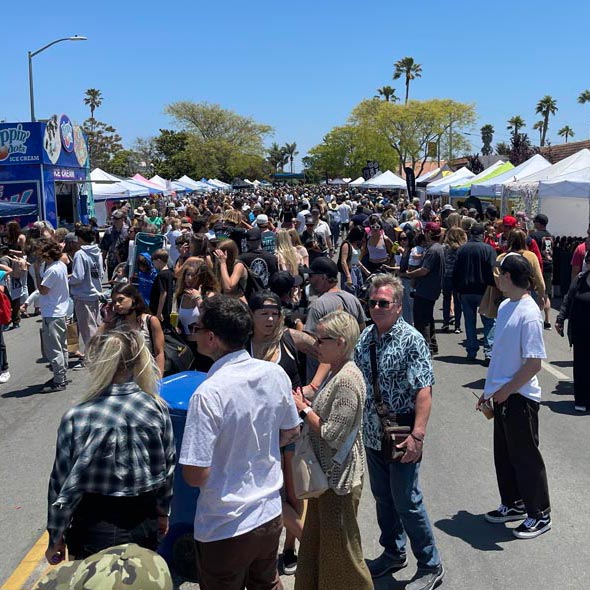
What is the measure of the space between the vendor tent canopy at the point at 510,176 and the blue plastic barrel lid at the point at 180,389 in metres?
18.1

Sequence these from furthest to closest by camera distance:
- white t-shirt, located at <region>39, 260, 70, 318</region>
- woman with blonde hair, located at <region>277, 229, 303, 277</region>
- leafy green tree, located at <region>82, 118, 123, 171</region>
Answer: leafy green tree, located at <region>82, 118, 123, 171</region>
woman with blonde hair, located at <region>277, 229, 303, 277</region>
white t-shirt, located at <region>39, 260, 70, 318</region>

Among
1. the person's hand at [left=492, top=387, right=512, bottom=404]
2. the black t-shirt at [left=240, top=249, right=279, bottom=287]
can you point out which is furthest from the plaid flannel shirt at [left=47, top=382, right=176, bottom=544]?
the black t-shirt at [left=240, top=249, right=279, bottom=287]

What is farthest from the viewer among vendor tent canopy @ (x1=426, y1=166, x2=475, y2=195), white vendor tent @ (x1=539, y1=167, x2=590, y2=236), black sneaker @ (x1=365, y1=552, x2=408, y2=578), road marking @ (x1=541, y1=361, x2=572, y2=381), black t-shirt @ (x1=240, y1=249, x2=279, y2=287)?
vendor tent canopy @ (x1=426, y1=166, x2=475, y2=195)

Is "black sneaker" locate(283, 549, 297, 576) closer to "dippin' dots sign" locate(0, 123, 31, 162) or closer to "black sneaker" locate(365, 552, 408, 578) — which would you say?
"black sneaker" locate(365, 552, 408, 578)

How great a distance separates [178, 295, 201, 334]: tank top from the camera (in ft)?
22.7

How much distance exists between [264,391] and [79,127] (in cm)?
2748

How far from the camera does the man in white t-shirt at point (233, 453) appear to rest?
2980 mm

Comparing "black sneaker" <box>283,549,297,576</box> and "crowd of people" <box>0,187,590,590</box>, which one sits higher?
"crowd of people" <box>0,187,590,590</box>

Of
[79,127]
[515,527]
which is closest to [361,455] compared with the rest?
[515,527]

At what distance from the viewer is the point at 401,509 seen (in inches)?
159

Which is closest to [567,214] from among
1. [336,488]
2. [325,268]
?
[325,268]

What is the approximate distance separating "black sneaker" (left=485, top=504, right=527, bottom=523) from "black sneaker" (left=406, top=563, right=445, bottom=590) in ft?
3.41

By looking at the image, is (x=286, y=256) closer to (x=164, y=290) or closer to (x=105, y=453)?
(x=164, y=290)

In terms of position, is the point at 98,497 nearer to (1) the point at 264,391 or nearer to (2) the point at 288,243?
(1) the point at 264,391
